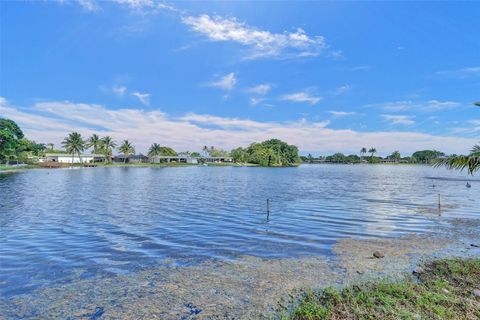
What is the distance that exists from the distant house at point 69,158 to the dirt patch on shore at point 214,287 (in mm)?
156066

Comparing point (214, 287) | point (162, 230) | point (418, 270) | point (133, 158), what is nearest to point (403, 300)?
point (418, 270)

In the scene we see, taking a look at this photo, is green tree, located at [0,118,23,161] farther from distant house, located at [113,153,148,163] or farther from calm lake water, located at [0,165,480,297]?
distant house, located at [113,153,148,163]

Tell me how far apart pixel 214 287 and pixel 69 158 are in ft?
562

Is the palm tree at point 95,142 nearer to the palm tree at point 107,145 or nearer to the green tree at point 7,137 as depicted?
the palm tree at point 107,145

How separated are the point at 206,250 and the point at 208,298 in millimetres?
6043

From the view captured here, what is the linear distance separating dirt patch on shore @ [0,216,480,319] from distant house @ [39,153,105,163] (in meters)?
156

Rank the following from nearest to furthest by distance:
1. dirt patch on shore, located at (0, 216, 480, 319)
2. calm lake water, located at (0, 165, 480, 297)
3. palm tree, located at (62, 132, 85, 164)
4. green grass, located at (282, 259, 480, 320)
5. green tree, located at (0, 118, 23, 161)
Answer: green grass, located at (282, 259, 480, 320)
dirt patch on shore, located at (0, 216, 480, 319)
calm lake water, located at (0, 165, 480, 297)
green tree, located at (0, 118, 23, 161)
palm tree, located at (62, 132, 85, 164)

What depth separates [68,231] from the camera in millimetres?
19547

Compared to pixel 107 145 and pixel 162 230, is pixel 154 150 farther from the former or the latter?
pixel 162 230

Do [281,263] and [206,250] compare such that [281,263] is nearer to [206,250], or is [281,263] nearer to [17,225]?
[206,250]

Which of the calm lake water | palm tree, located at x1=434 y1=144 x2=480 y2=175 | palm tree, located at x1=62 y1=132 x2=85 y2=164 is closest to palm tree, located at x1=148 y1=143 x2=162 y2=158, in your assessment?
→ palm tree, located at x1=62 y1=132 x2=85 y2=164

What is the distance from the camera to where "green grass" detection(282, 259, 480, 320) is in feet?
24.5

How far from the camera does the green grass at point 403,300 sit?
747 centimetres

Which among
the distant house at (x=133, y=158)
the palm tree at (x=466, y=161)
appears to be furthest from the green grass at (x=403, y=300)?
the distant house at (x=133, y=158)
